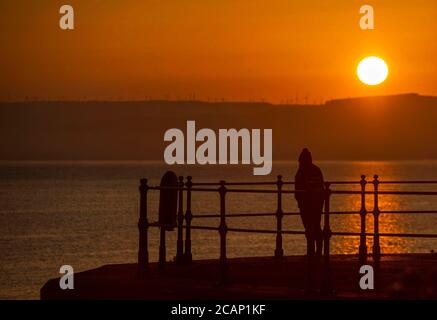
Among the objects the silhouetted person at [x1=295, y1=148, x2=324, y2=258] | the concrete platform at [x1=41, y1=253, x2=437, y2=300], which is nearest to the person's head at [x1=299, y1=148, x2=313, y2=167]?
the silhouetted person at [x1=295, y1=148, x2=324, y2=258]

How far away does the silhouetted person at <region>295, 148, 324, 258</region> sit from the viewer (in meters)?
14.0

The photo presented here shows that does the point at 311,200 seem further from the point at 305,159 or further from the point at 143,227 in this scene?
the point at 143,227

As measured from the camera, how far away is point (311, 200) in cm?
1426

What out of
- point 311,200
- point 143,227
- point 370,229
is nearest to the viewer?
point 311,200

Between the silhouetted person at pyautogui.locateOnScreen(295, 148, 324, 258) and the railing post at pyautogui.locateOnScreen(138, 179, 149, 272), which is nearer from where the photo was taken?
the silhouetted person at pyautogui.locateOnScreen(295, 148, 324, 258)

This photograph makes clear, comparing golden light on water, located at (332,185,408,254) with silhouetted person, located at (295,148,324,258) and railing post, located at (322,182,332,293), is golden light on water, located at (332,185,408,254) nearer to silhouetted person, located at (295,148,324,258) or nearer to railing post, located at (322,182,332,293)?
silhouetted person, located at (295,148,324,258)

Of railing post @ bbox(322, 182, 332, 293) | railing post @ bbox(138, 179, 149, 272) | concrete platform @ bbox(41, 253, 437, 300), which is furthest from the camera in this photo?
railing post @ bbox(138, 179, 149, 272)

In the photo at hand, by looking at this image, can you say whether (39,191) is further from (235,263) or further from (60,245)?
(235,263)

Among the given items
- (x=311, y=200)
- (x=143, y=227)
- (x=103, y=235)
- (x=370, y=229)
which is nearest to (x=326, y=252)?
(x=311, y=200)

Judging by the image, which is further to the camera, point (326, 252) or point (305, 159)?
point (305, 159)

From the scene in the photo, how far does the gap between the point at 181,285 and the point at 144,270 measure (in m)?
1.31

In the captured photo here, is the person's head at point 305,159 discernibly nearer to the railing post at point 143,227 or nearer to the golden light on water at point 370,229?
the railing post at point 143,227

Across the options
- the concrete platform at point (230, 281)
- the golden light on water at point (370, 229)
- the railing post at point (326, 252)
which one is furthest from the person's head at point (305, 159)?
the golden light on water at point (370, 229)

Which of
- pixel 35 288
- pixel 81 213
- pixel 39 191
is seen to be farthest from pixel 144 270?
pixel 39 191
